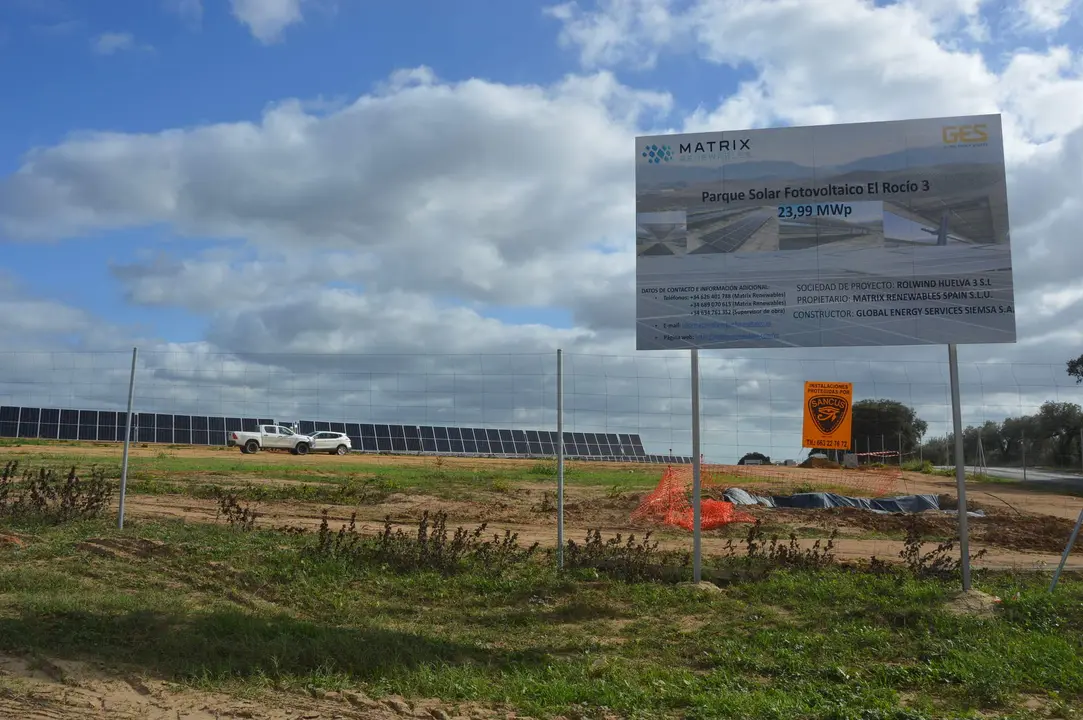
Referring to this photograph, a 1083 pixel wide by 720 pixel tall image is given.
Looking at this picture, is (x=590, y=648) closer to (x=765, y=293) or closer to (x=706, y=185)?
(x=765, y=293)

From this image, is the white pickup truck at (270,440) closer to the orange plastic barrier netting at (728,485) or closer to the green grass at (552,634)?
the orange plastic barrier netting at (728,485)

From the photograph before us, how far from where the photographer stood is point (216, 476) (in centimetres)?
2219

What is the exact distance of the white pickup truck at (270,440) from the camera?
129 feet

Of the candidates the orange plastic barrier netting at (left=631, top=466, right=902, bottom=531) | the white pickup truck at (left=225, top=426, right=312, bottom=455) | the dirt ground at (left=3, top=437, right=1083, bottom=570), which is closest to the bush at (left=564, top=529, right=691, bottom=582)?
the dirt ground at (left=3, top=437, right=1083, bottom=570)

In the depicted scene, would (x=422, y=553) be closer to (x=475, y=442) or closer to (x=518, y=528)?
(x=518, y=528)

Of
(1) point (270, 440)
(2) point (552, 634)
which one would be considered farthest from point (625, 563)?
(1) point (270, 440)

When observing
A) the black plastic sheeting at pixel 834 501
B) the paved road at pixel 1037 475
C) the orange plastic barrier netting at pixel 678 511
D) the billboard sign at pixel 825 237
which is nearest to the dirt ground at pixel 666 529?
the orange plastic barrier netting at pixel 678 511

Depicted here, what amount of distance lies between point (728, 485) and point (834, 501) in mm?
4431

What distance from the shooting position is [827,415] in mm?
12445

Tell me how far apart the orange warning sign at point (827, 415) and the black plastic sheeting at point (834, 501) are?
7906 millimetres

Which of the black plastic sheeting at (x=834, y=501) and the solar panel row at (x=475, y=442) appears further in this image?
the solar panel row at (x=475, y=442)

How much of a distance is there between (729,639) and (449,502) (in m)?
12.3

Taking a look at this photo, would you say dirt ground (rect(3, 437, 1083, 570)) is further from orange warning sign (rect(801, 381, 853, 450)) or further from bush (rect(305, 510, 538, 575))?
bush (rect(305, 510, 538, 575))

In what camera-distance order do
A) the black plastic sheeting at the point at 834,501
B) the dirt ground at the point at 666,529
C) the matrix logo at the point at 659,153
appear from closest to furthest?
the matrix logo at the point at 659,153 → the dirt ground at the point at 666,529 → the black plastic sheeting at the point at 834,501
